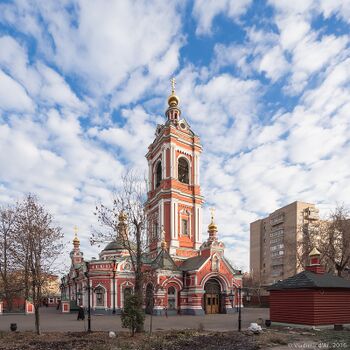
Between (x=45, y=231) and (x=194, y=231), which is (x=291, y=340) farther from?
(x=194, y=231)

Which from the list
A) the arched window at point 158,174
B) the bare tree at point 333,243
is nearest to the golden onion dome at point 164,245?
the arched window at point 158,174

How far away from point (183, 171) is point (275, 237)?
6214 cm

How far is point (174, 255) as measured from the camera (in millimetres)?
42719

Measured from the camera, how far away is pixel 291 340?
58.5ft

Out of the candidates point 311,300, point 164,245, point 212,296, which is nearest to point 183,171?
point 164,245

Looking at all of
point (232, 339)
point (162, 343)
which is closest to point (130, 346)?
point (162, 343)

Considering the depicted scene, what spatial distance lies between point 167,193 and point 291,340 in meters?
28.5

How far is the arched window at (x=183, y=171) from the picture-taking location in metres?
48.7

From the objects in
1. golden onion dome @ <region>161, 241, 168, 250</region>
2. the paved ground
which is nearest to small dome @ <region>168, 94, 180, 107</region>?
golden onion dome @ <region>161, 241, 168, 250</region>

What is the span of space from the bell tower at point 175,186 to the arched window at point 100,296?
776cm

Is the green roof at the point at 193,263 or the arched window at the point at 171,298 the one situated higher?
the green roof at the point at 193,263

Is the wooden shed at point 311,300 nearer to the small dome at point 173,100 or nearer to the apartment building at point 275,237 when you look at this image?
the small dome at point 173,100

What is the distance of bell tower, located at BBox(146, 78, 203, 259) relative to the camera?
145 ft

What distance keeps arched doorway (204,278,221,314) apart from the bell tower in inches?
187
